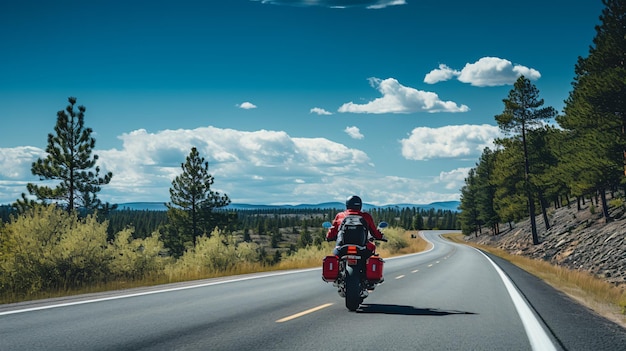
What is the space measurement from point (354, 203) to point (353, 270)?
53.3 inches

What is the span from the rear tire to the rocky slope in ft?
62.6

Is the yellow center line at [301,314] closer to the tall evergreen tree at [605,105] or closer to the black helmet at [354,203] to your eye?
the black helmet at [354,203]

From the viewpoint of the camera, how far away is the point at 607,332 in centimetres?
716

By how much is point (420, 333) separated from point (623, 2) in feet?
102

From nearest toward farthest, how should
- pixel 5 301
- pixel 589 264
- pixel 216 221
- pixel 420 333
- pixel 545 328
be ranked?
pixel 420 333 → pixel 545 328 → pixel 5 301 → pixel 589 264 → pixel 216 221

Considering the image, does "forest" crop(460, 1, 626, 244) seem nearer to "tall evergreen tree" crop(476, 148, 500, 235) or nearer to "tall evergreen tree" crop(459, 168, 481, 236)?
"tall evergreen tree" crop(476, 148, 500, 235)

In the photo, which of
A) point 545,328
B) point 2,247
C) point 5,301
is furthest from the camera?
point 2,247

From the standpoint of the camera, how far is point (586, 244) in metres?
34.6

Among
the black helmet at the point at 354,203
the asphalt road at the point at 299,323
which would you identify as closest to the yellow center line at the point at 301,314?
→ the asphalt road at the point at 299,323

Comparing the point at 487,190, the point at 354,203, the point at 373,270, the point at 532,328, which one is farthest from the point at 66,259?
the point at 487,190

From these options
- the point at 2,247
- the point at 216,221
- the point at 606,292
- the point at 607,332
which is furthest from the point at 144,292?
the point at 216,221

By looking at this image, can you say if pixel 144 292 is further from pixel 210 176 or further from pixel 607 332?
pixel 210 176

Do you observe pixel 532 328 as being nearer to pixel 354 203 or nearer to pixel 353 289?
pixel 353 289

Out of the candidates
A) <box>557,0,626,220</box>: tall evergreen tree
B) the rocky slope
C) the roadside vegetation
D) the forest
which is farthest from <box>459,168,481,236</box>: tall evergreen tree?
the roadside vegetation
